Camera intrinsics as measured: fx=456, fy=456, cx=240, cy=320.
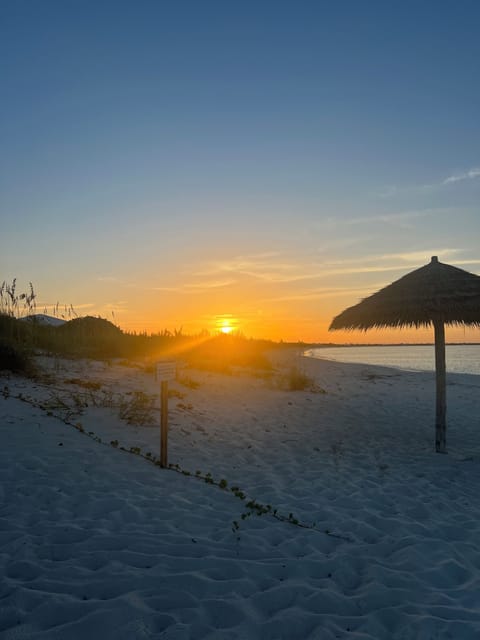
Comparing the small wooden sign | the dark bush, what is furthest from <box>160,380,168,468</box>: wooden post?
the dark bush

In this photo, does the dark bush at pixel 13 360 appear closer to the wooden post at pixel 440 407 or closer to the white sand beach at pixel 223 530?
the white sand beach at pixel 223 530

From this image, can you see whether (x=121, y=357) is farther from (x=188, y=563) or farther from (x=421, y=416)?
(x=188, y=563)

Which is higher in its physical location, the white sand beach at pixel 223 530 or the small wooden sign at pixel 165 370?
the small wooden sign at pixel 165 370

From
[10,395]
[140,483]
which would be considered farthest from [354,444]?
[10,395]

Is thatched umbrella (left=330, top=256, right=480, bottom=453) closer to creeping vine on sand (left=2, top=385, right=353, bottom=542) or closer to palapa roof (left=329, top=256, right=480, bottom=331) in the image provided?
palapa roof (left=329, top=256, right=480, bottom=331)

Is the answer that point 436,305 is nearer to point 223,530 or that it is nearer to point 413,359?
point 223,530

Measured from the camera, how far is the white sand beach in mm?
3084

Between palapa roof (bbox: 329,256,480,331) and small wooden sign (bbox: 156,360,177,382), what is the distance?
4.62 m

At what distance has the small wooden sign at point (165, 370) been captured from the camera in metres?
5.90

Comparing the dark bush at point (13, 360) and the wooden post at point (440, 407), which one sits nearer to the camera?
the wooden post at point (440, 407)

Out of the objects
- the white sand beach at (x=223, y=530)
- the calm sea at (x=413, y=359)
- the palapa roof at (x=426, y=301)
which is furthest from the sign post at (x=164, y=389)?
the calm sea at (x=413, y=359)

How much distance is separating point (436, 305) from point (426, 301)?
0.19 metres

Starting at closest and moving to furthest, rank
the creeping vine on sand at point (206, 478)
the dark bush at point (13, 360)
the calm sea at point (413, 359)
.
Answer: the creeping vine on sand at point (206, 478) < the dark bush at point (13, 360) < the calm sea at point (413, 359)

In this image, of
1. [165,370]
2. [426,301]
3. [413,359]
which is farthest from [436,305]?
[413,359]
